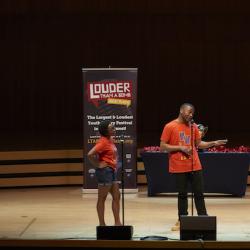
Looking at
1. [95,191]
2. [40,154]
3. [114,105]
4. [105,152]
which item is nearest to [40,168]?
[40,154]

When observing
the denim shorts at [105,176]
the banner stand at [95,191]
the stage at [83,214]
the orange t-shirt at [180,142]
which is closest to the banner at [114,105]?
the banner stand at [95,191]

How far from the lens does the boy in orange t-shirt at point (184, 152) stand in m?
8.42

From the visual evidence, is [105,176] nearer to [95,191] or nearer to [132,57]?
[95,191]

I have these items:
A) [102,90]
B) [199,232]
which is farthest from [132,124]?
[199,232]

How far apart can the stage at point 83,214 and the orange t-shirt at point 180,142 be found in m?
0.75

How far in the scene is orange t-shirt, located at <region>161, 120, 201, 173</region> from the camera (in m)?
8.44

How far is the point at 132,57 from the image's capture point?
17828 millimetres

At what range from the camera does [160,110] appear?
18047 millimetres

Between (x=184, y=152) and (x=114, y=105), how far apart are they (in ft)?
10.7

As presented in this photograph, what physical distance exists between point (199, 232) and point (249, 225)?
142 inches

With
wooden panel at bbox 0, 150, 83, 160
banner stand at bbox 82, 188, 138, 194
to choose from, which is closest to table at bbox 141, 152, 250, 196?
banner stand at bbox 82, 188, 138, 194

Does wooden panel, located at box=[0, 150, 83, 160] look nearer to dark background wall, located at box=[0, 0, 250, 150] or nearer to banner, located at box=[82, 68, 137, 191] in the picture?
banner, located at box=[82, 68, 137, 191]

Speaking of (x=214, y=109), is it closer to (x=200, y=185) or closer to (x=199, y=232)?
(x=200, y=185)

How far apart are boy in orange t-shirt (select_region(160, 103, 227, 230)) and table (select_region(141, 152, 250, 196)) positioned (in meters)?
2.86
